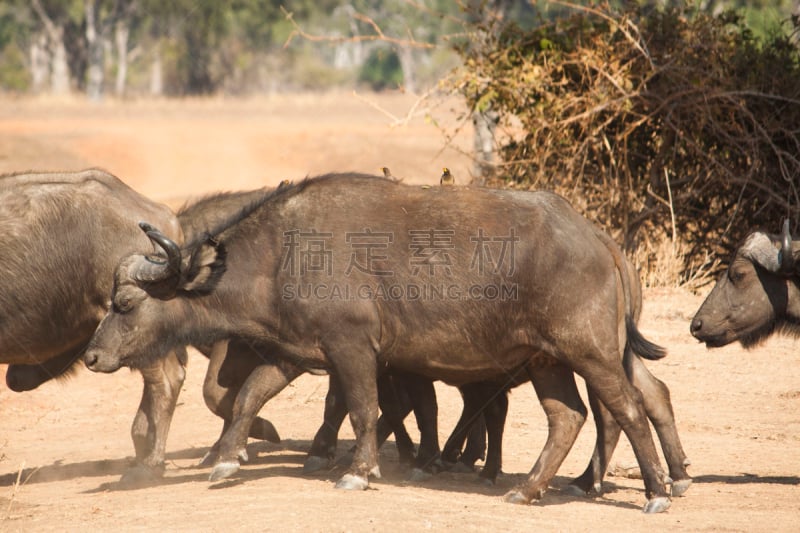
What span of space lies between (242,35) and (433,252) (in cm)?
5663

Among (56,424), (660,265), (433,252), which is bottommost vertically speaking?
(56,424)

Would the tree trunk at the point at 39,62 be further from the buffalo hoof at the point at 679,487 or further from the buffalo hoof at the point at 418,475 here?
the buffalo hoof at the point at 679,487

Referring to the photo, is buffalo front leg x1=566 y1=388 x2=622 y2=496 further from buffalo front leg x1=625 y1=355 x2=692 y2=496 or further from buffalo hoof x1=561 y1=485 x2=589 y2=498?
buffalo front leg x1=625 y1=355 x2=692 y2=496

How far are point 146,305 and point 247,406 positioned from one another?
3.36ft

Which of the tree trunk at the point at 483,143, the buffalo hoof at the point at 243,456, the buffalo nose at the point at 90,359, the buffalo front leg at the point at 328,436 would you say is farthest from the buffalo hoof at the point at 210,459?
the tree trunk at the point at 483,143

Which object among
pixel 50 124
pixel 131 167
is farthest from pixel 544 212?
pixel 50 124

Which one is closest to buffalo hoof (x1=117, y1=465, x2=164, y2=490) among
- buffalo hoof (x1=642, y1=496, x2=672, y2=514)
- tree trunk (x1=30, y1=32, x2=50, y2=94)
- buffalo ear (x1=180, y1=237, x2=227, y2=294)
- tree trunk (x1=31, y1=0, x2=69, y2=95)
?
buffalo ear (x1=180, y1=237, x2=227, y2=294)

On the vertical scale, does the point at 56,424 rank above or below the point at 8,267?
below

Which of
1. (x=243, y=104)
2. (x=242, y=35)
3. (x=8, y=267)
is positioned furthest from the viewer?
(x=242, y=35)

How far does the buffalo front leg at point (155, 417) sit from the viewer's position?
26.9 feet

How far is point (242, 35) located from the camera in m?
61.8

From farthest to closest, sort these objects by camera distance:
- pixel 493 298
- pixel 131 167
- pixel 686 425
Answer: pixel 131 167 → pixel 686 425 → pixel 493 298

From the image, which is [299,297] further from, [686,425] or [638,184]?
[638,184]

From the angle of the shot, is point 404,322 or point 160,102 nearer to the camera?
point 404,322
